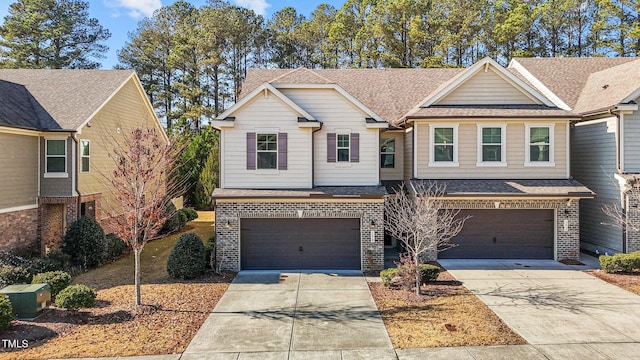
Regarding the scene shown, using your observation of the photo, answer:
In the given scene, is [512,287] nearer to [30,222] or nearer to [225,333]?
[225,333]

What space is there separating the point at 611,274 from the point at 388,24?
2857 cm

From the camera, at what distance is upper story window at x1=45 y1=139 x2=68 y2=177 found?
1672 centimetres

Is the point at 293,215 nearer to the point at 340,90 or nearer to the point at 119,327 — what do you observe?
the point at 340,90

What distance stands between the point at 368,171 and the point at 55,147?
13.7 meters

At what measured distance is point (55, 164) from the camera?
660 inches

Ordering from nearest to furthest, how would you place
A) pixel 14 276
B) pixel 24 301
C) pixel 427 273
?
pixel 24 301 < pixel 14 276 < pixel 427 273

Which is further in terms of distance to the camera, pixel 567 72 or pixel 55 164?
pixel 567 72

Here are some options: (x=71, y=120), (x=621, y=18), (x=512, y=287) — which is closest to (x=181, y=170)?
(x=71, y=120)

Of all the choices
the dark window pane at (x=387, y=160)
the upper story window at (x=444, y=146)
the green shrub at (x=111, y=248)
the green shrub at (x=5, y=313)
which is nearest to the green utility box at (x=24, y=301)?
the green shrub at (x=5, y=313)

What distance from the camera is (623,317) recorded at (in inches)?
377

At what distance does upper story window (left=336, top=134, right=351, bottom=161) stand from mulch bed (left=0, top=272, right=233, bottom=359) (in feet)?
22.1

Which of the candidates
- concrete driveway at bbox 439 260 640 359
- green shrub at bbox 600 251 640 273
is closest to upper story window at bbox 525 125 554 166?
concrete driveway at bbox 439 260 640 359

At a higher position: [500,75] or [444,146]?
[500,75]

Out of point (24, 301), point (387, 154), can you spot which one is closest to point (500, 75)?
point (387, 154)
